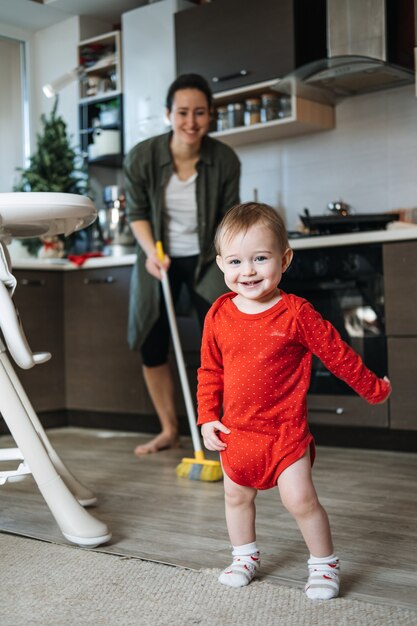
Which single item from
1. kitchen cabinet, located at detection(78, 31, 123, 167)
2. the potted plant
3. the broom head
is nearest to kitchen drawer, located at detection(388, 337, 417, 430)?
the broom head

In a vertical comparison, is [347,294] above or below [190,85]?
below

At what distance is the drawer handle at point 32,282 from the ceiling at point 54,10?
5.58 feet

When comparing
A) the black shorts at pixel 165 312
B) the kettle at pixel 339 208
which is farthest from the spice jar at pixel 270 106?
the black shorts at pixel 165 312

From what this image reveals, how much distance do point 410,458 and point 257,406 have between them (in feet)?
5.17

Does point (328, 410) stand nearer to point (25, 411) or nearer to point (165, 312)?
point (165, 312)

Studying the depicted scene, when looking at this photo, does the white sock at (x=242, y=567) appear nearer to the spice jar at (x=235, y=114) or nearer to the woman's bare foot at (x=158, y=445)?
the woman's bare foot at (x=158, y=445)

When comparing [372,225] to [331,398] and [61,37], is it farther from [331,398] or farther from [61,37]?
[61,37]

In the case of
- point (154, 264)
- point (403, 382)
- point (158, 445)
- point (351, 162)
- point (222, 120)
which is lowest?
point (158, 445)

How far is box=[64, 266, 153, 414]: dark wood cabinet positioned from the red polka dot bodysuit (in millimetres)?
2254

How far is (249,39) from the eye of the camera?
3773mm

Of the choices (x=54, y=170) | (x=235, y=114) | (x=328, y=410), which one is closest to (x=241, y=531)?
(x=328, y=410)

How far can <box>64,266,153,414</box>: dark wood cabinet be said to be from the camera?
3764mm

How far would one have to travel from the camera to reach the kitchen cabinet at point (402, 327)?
9.60 feet

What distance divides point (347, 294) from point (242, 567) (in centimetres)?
176
